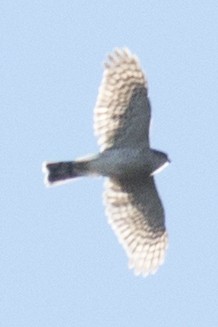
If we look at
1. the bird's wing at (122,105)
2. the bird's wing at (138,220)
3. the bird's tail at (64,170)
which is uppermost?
the bird's wing at (122,105)

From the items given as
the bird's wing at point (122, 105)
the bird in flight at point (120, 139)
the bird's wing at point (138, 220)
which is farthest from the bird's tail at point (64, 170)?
the bird's wing at point (138, 220)

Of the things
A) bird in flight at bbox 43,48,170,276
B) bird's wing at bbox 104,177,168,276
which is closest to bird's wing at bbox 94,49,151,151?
bird in flight at bbox 43,48,170,276

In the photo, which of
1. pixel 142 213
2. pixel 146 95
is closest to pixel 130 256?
pixel 142 213

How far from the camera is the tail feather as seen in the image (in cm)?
2102

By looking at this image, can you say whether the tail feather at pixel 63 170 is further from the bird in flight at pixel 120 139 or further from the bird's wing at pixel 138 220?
the bird's wing at pixel 138 220

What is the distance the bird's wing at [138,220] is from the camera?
21.8m

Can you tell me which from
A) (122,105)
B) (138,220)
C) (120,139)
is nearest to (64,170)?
(120,139)

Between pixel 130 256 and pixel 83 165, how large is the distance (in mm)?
1390

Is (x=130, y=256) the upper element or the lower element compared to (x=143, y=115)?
lower

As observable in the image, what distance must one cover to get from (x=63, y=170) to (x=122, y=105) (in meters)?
1.01

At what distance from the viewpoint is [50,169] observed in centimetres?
2105

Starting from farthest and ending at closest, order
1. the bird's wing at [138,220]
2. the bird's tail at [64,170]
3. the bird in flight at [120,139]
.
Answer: the bird's wing at [138,220] → the bird in flight at [120,139] → the bird's tail at [64,170]

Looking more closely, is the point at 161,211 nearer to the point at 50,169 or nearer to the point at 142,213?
the point at 142,213

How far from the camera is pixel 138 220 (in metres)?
22.1
